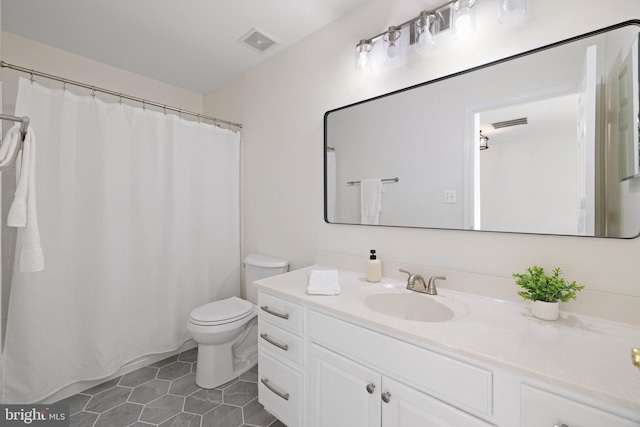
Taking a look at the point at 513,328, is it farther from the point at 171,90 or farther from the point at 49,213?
the point at 171,90

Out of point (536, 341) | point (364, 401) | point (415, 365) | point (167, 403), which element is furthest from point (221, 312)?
point (536, 341)

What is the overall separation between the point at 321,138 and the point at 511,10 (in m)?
1.13

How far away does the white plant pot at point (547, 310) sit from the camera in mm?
941

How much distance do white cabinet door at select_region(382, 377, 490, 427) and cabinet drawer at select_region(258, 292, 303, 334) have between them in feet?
1.52

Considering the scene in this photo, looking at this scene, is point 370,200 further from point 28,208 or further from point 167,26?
point 167,26

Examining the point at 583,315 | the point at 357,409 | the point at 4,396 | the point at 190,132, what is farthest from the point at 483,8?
the point at 4,396

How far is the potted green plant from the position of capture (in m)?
0.94

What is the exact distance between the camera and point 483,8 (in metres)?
1.21

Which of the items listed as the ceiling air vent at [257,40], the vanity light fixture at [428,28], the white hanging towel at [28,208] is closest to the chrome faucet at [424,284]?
the vanity light fixture at [428,28]

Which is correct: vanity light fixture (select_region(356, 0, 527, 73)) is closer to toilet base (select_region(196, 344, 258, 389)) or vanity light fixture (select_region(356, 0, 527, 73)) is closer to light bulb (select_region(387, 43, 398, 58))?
light bulb (select_region(387, 43, 398, 58))

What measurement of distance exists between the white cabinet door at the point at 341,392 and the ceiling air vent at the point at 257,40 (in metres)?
2.04

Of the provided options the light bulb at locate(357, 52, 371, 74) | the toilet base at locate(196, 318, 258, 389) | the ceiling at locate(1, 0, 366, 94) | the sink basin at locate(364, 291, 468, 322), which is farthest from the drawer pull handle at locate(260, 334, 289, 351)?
the ceiling at locate(1, 0, 366, 94)

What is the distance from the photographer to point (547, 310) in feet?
3.10

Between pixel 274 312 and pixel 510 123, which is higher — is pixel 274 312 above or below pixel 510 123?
below
